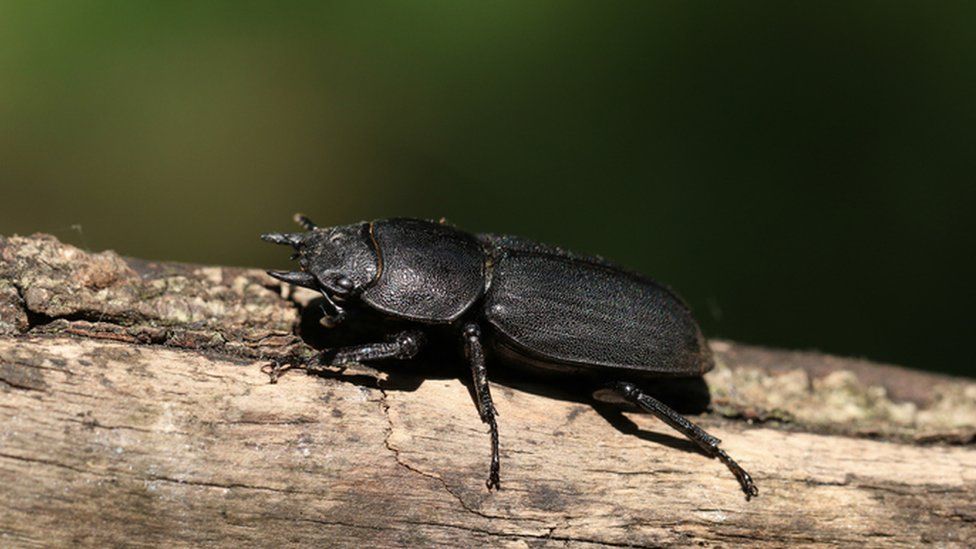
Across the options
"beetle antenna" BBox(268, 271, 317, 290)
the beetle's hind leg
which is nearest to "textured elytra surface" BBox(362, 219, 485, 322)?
"beetle antenna" BBox(268, 271, 317, 290)

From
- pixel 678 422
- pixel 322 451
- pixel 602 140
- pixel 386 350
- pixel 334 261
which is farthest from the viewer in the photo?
pixel 602 140

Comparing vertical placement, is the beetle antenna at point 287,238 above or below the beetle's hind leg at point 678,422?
above

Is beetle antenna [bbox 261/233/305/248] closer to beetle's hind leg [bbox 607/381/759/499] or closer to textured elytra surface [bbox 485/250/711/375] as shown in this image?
textured elytra surface [bbox 485/250/711/375]

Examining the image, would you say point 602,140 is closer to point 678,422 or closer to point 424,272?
point 424,272

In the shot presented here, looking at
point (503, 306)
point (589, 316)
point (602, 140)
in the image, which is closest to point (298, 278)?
point (503, 306)

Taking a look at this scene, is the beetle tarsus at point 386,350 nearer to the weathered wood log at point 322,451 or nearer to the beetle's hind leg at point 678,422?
the weathered wood log at point 322,451

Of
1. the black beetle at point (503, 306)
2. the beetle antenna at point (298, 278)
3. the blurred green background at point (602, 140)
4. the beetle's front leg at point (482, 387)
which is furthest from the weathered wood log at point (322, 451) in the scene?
the blurred green background at point (602, 140)
